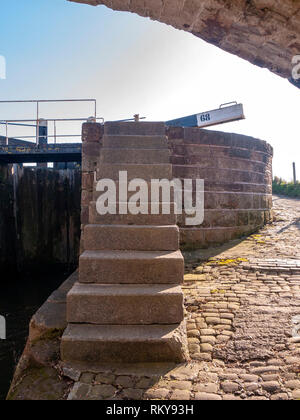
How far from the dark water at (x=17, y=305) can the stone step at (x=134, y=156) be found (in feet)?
13.7

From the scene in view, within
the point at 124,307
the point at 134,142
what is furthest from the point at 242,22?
the point at 134,142

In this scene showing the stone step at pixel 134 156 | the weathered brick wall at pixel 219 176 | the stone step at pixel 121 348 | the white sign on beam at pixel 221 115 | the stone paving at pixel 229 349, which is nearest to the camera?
the stone paving at pixel 229 349

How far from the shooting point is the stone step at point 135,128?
5.42m

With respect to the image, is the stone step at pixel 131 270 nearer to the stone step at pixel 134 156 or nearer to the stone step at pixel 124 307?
the stone step at pixel 124 307

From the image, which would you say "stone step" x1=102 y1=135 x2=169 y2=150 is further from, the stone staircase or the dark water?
the dark water

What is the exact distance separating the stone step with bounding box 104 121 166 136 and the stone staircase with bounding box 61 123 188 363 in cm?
201

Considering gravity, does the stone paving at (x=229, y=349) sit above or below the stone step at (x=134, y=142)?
below

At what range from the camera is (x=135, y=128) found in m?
5.52

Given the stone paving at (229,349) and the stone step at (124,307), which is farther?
the stone step at (124,307)

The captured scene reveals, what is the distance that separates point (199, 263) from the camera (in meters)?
5.26

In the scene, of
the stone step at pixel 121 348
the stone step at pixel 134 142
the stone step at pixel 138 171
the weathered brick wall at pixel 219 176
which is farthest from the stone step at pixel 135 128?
the stone step at pixel 121 348

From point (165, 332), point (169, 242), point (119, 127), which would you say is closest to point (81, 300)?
point (165, 332)
